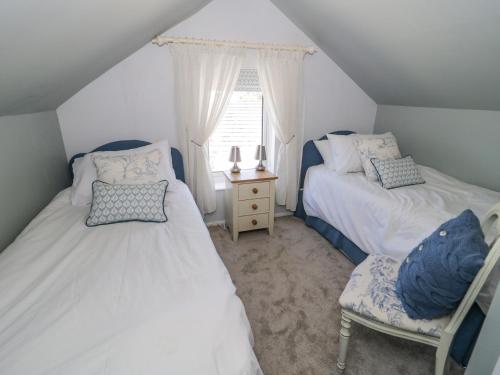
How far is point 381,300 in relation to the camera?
1.23 m

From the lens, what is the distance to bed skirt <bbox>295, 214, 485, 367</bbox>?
125 centimetres

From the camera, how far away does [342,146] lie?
2502 millimetres

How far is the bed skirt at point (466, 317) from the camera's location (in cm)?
125

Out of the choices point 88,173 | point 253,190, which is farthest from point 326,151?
point 88,173

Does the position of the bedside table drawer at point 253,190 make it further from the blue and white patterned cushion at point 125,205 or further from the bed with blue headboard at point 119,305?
the bed with blue headboard at point 119,305

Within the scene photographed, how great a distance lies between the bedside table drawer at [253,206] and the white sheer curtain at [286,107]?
42cm

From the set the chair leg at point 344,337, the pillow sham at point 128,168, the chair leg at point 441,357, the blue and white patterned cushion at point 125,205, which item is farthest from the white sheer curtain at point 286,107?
the chair leg at point 441,357

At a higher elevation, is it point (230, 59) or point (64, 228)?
point (230, 59)

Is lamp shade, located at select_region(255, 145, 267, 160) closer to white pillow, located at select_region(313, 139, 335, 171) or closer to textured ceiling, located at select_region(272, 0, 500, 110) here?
white pillow, located at select_region(313, 139, 335, 171)

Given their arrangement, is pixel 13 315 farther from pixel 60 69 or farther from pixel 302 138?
pixel 302 138

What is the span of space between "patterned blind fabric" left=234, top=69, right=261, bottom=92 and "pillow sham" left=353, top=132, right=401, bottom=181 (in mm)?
1130

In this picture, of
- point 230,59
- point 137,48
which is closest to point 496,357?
point 230,59

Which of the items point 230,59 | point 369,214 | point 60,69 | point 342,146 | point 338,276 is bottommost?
point 338,276

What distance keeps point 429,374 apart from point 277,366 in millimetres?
769
